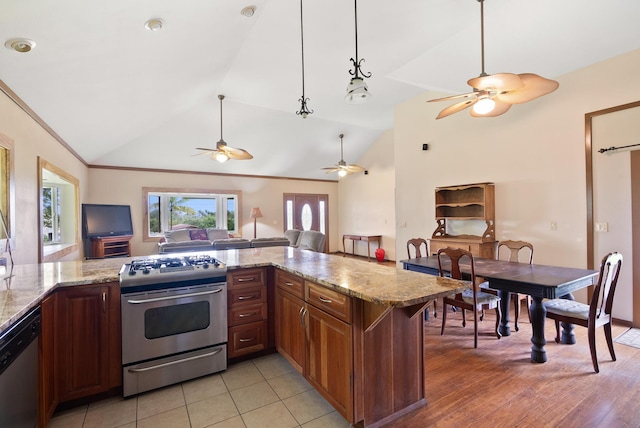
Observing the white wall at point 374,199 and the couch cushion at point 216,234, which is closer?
the couch cushion at point 216,234

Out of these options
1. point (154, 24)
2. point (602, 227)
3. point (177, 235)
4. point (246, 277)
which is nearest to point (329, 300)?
point (246, 277)

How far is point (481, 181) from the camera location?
4691mm

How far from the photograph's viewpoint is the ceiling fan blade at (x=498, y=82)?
220 centimetres

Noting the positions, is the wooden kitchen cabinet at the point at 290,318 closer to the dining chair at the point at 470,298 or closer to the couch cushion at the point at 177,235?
the dining chair at the point at 470,298

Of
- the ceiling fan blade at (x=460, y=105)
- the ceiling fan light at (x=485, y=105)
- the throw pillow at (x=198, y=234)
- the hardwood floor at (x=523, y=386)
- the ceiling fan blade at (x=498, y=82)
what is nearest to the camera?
the hardwood floor at (x=523, y=386)

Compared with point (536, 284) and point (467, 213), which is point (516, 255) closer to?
point (467, 213)

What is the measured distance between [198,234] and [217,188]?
141 cm

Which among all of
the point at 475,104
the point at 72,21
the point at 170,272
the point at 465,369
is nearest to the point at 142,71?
the point at 72,21

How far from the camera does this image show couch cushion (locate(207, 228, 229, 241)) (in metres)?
7.67

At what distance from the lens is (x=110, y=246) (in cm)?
620

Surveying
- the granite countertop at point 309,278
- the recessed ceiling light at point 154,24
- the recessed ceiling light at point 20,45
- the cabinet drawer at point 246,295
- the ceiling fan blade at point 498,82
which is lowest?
the cabinet drawer at point 246,295

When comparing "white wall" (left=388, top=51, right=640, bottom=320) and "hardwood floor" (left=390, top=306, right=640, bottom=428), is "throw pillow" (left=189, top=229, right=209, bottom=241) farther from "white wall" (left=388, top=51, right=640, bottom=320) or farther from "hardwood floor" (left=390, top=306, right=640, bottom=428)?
"hardwood floor" (left=390, top=306, right=640, bottom=428)

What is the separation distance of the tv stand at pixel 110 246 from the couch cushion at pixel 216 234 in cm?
169

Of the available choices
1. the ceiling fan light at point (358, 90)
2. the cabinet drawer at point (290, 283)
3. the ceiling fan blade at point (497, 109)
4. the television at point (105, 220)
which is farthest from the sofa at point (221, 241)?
the ceiling fan blade at point (497, 109)
